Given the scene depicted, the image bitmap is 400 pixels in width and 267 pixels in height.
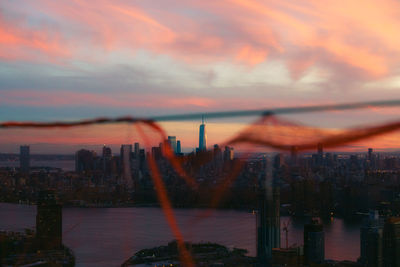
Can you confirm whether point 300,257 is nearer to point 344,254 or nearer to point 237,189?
point 344,254

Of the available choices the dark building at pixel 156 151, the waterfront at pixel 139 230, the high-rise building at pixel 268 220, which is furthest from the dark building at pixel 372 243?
the dark building at pixel 156 151

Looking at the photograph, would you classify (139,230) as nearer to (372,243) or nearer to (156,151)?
(372,243)

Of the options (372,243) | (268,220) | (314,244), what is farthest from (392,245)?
(268,220)

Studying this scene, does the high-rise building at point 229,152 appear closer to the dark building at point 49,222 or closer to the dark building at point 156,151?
the dark building at point 156,151

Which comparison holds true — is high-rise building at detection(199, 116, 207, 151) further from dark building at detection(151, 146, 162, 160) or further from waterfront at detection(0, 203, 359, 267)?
waterfront at detection(0, 203, 359, 267)

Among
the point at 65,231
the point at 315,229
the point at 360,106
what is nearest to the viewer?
the point at 360,106

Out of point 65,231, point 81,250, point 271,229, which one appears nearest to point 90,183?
point 81,250
